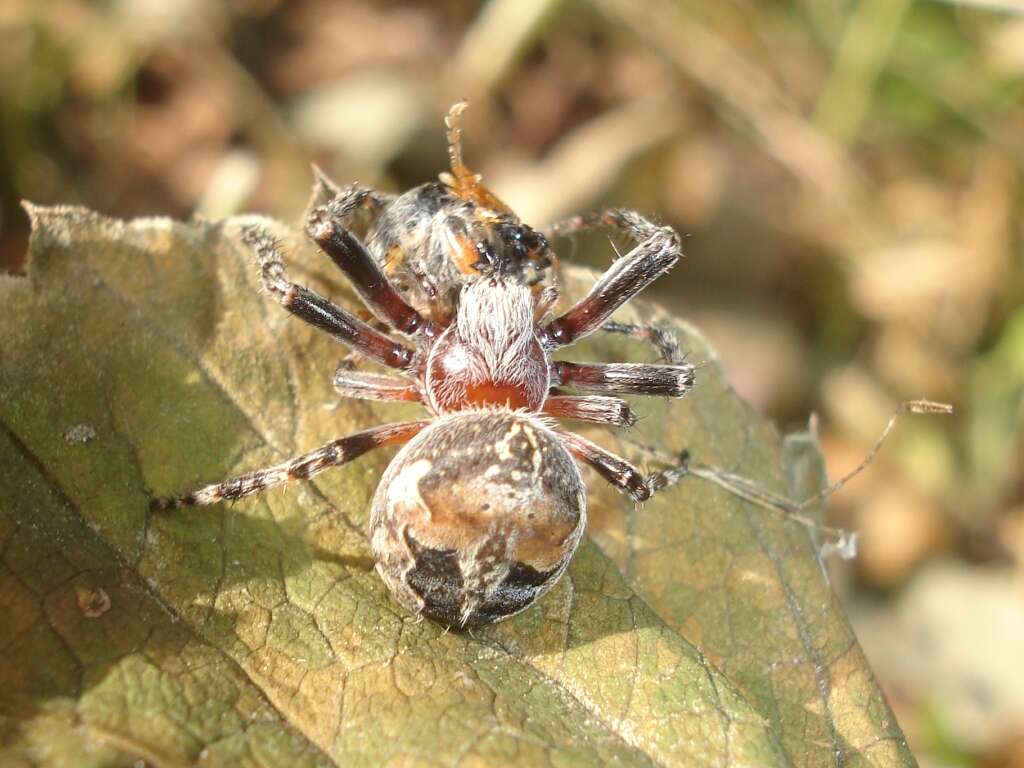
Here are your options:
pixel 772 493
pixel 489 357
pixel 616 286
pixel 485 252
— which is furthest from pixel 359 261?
pixel 772 493

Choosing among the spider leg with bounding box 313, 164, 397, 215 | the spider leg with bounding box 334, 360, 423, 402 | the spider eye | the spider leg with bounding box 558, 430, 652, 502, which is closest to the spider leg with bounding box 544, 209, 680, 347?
the spider eye

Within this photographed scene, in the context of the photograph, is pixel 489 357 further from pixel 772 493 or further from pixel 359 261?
pixel 772 493

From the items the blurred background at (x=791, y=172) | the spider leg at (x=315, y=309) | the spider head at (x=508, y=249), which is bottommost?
the blurred background at (x=791, y=172)

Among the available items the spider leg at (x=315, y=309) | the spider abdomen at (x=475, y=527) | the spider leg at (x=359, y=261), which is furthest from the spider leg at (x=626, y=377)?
the spider abdomen at (x=475, y=527)

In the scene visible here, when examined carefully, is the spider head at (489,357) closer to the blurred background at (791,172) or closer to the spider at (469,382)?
the spider at (469,382)

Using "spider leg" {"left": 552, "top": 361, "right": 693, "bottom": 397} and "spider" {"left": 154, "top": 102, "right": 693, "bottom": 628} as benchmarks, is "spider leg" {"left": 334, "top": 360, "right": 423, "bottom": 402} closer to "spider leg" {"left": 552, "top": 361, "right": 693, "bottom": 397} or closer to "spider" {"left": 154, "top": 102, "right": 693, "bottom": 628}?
"spider" {"left": 154, "top": 102, "right": 693, "bottom": 628}

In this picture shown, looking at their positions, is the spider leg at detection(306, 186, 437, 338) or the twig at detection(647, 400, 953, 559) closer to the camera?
the spider leg at detection(306, 186, 437, 338)

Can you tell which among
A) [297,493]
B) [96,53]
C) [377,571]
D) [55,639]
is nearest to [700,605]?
[377,571]
